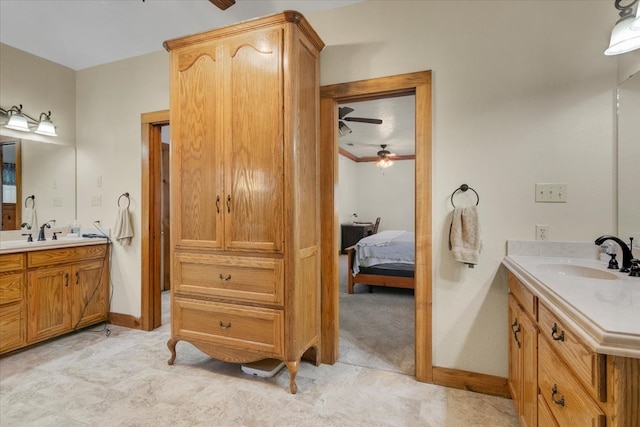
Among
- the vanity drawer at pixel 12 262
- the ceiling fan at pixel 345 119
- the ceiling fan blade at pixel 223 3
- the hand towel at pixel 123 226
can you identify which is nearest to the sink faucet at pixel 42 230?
the vanity drawer at pixel 12 262

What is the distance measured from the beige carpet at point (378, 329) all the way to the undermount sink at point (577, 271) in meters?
1.17

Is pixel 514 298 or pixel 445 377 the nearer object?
pixel 514 298

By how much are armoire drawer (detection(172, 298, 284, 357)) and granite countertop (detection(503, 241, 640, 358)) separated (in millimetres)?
1385

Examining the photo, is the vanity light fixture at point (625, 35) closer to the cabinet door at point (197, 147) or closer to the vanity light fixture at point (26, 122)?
the cabinet door at point (197, 147)

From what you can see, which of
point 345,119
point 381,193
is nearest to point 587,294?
point 345,119

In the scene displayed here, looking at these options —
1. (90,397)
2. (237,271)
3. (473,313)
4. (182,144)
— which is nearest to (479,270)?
(473,313)

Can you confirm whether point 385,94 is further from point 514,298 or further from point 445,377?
point 445,377

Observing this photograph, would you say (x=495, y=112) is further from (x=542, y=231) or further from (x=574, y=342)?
(x=574, y=342)

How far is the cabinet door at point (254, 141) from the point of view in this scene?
6.51ft

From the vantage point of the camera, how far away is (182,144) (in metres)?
2.26

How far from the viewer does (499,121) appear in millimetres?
1992

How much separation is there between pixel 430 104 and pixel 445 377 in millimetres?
1802

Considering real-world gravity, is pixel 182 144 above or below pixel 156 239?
above

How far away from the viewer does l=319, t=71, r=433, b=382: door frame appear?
2.12m
